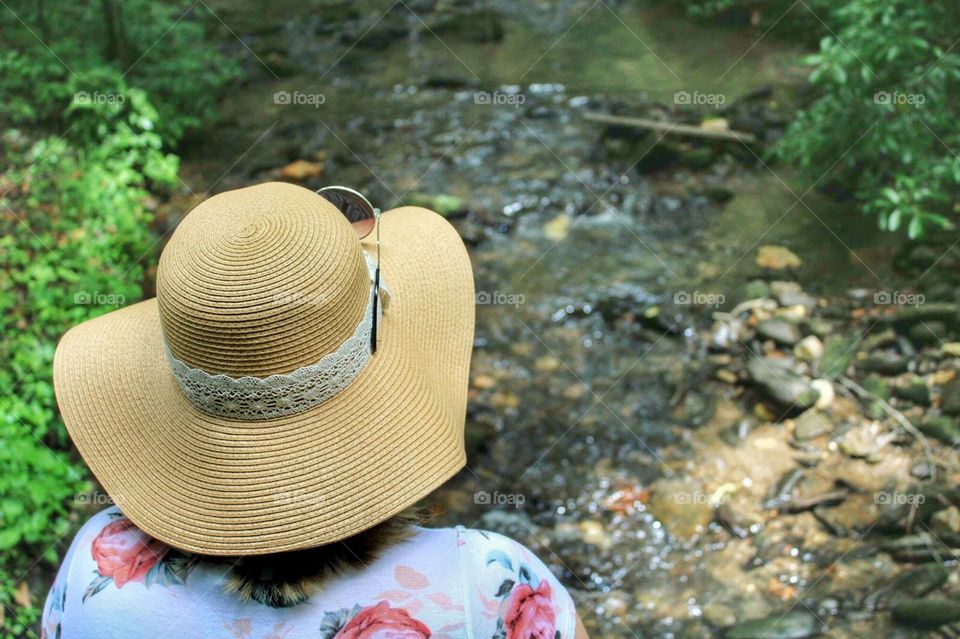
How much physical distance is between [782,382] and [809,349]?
0.88ft

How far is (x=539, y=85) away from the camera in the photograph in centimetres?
607

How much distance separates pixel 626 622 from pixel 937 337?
1883 millimetres

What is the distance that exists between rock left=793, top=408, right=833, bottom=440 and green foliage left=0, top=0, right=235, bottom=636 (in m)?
2.71

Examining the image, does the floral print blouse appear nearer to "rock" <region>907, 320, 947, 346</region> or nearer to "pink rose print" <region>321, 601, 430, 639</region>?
"pink rose print" <region>321, 601, 430, 639</region>

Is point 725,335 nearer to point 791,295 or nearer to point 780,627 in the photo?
point 791,295

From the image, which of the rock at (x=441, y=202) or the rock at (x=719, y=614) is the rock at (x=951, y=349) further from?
the rock at (x=441, y=202)

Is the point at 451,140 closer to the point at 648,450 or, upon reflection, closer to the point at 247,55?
the point at 247,55

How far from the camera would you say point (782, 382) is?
3623 millimetres

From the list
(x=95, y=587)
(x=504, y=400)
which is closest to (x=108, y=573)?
(x=95, y=587)

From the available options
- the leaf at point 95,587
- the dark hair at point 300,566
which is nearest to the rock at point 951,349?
the dark hair at point 300,566

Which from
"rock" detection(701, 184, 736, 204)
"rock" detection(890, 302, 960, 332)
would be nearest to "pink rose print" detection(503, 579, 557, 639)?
"rock" detection(890, 302, 960, 332)

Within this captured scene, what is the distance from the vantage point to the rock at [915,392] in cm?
350

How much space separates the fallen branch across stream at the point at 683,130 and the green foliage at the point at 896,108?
2.79 ft

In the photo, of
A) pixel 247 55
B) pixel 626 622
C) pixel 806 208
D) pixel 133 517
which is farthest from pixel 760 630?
pixel 247 55
